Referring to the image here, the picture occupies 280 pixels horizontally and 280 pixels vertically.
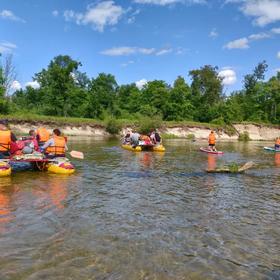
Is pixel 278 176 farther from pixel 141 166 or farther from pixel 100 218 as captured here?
pixel 100 218

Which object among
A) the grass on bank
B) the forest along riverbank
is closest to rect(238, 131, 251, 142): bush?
the forest along riverbank

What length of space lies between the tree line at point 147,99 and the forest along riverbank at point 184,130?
282cm

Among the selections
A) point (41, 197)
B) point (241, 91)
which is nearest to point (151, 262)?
point (41, 197)

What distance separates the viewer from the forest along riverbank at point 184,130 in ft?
149

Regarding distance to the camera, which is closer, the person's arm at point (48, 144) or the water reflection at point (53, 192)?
the water reflection at point (53, 192)

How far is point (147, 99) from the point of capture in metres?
67.1

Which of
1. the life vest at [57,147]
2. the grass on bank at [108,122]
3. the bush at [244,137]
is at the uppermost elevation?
the grass on bank at [108,122]

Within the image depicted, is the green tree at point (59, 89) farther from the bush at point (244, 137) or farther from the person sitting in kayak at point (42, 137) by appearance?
the person sitting in kayak at point (42, 137)

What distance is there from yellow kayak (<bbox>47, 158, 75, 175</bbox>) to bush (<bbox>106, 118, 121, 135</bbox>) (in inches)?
1401

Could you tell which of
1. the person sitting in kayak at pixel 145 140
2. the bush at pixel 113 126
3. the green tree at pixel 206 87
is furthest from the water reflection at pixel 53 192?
the green tree at pixel 206 87

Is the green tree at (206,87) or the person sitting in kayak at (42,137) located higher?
the green tree at (206,87)

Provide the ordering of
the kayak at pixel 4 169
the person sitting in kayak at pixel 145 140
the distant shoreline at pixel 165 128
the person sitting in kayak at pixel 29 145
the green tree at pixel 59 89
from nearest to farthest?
the kayak at pixel 4 169 < the person sitting in kayak at pixel 29 145 < the person sitting in kayak at pixel 145 140 < the distant shoreline at pixel 165 128 < the green tree at pixel 59 89

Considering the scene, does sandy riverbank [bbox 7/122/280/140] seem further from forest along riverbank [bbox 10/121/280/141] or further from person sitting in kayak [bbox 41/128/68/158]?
person sitting in kayak [bbox 41/128/68/158]

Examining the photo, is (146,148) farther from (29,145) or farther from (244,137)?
(244,137)
